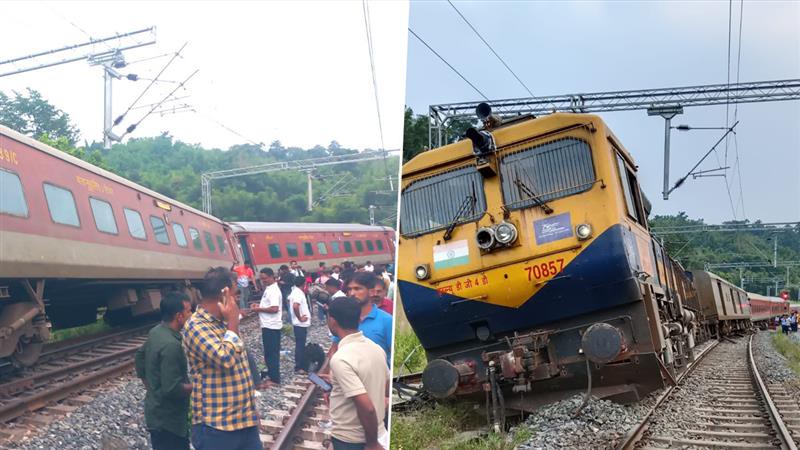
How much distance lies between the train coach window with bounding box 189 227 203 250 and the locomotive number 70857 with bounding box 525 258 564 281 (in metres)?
3.27

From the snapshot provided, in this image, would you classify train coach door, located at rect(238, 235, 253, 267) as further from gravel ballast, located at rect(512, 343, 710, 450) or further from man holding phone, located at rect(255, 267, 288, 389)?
gravel ballast, located at rect(512, 343, 710, 450)

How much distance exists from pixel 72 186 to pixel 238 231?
717 millimetres

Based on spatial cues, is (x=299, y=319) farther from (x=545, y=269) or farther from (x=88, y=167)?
(x=545, y=269)

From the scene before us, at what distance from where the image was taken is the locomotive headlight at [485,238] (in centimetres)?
587

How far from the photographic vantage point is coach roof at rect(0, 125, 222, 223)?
9.43 ft

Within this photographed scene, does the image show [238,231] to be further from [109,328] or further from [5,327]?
[5,327]

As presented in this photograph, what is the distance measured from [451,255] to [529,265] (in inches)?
27.3

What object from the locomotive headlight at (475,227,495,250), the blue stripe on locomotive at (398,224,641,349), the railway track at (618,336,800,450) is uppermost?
the locomotive headlight at (475,227,495,250)

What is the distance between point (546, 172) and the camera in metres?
5.94

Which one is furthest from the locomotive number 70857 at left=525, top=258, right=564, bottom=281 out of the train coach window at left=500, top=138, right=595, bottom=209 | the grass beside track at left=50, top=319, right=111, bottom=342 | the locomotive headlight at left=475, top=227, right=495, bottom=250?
the grass beside track at left=50, top=319, right=111, bottom=342

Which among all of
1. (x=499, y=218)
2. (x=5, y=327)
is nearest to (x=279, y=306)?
(x=5, y=327)

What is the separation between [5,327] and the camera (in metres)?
2.83

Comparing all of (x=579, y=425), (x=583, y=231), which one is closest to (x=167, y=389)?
(x=583, y=231)

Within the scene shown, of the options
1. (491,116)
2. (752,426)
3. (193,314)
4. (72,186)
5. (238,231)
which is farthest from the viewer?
(752,426)
